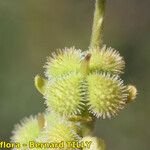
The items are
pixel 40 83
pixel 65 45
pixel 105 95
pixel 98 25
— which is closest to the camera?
pixel 98 25

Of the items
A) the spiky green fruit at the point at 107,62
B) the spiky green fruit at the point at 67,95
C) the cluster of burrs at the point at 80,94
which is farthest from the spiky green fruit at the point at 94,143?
the spiky green fruit at the point at 107,62

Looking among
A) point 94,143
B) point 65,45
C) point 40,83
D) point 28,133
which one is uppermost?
point 65,45

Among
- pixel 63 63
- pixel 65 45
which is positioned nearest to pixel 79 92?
pixel 63 63

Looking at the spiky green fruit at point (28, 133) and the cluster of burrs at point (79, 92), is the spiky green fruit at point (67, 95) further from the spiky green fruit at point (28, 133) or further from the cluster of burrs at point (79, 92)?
the spiky green fruit at point (28, 133)

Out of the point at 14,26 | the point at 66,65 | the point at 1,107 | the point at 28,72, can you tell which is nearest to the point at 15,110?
the point at 1,107

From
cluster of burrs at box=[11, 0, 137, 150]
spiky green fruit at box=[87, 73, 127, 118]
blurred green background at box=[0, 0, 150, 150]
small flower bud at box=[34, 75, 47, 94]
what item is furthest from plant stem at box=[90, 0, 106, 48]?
blurred green background at box=[0, 0, 150, 150]

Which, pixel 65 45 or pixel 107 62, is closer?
pixel 107 62

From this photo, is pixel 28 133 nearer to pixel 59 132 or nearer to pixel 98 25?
pixel 59 132
